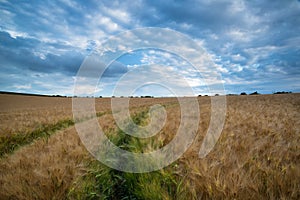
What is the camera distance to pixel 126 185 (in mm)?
3266

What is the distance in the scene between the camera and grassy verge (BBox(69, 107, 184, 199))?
2.60 meters

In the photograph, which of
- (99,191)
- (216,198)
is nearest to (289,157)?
(216,198)

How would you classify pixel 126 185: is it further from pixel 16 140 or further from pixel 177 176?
pixel 16 140

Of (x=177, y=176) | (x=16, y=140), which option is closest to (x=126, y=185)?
(x=177, y=176)

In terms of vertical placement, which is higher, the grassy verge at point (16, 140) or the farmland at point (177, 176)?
the farmland at point (177, 176)

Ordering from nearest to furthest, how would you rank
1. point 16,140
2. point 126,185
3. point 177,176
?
A: point 177,176, point 126,185, point 16,140

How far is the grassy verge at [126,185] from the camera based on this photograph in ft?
8.52

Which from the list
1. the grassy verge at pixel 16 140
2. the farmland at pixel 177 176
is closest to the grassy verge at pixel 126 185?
the farmland at pixel 177 176

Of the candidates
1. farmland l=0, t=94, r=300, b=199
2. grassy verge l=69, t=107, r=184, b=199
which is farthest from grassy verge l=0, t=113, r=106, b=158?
grassy verge l=69, t=107, r=184, b=199

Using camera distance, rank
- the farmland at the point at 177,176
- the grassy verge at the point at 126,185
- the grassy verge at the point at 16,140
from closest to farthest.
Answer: the farmland at the point at 177,176 < the grassy verge at the point at 126,185 < the grassy verge at the point at 16,140

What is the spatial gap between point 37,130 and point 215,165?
898 cm

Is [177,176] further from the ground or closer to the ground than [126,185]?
further from the ground

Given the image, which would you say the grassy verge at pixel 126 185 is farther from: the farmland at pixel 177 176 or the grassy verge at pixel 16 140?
the grassy verge at pixel 16 140

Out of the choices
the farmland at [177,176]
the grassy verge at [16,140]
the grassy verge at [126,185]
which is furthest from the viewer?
the grassy verge at [16,140]
